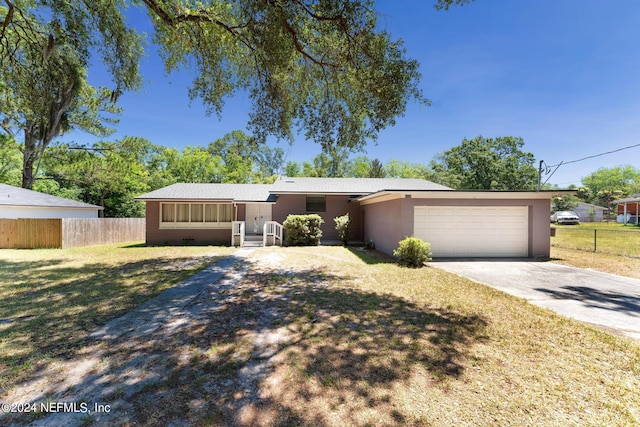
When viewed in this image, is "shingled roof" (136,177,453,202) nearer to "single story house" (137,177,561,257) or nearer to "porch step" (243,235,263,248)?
"single story house" (137,177,561,257)

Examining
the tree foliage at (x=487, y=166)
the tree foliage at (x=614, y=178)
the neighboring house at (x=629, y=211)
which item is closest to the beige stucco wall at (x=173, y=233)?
the tree foliage at (x=487, y=166)

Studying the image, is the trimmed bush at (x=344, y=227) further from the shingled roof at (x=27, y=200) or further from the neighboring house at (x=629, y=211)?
the neighboring house at (x=629, y=211)

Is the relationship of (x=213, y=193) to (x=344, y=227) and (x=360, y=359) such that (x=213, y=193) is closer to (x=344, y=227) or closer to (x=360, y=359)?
(x=344, y=227)

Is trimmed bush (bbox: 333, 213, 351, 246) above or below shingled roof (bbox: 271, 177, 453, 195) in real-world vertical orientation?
below

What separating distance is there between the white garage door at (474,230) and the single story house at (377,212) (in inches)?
1.4

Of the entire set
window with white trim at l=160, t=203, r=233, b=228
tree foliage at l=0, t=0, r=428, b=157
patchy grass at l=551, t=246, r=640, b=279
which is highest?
tree foliage at l=0, t=0, r=428, b=157

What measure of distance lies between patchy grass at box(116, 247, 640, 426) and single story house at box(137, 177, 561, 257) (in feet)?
16.8

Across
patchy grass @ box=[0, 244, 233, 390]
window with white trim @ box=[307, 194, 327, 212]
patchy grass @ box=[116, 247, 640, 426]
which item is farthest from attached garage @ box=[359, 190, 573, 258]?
patchy grass @ box=[0, 244, 233, 390]

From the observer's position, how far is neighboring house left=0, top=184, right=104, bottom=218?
15.5 metres

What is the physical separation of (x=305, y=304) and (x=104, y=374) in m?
3.05

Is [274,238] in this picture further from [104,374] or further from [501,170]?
[501,170]

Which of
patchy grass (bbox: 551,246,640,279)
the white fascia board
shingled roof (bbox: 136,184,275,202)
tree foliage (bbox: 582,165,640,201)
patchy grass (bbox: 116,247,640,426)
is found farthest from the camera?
tree foliage (bbox: 582,165,640,201)

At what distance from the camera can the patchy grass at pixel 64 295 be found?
10.6ft

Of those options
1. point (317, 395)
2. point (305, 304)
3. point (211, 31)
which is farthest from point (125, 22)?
point (317, 395)
